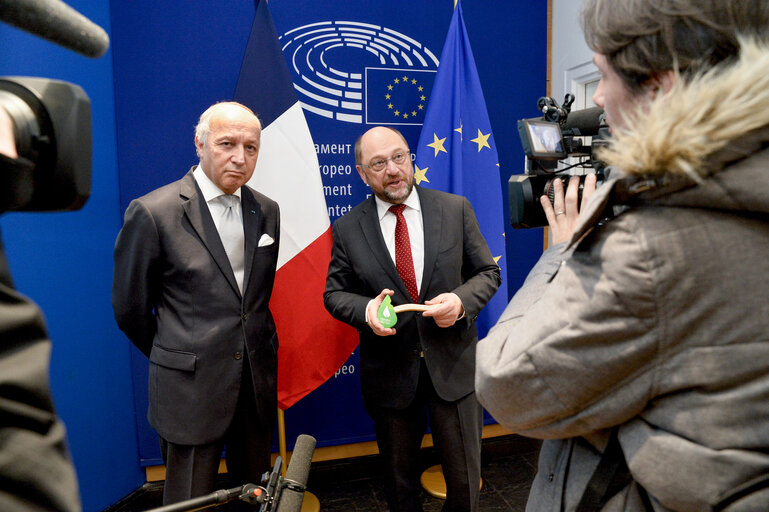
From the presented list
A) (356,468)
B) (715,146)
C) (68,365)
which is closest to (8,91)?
(715,146)

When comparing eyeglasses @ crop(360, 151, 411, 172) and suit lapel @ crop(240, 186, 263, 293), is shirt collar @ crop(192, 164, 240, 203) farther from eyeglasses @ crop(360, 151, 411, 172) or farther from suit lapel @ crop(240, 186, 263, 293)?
eyeglasses @ crop(360, 151, 411, 172)

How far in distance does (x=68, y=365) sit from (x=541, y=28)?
3172 mm

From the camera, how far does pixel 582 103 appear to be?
315 centimetres

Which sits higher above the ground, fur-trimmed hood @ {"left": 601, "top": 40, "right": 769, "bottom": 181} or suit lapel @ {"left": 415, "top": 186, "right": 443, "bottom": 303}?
fur-trimmed hood @ {"left": 601, "top": 40, "right": 769, "bottom": 181}

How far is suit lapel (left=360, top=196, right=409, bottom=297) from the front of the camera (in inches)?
80.7

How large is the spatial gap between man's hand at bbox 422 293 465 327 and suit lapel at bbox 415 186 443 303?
0.13 metres

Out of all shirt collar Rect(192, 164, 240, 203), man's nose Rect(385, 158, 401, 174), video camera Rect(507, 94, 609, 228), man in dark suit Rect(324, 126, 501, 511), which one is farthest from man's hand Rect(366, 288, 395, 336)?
video camera Rect(507, 94, 609, 228)

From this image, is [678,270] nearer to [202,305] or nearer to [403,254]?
[403,254]

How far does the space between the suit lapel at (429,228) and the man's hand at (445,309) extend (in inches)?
5.0

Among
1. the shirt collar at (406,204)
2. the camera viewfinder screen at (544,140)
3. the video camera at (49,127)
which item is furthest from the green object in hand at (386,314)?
the video camera at (49,127)

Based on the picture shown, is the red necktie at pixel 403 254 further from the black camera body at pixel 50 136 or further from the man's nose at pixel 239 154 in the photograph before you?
the black camera body at pixel 50 136

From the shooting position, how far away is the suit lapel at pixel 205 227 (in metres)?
1.90

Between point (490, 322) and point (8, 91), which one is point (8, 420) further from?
point (490, 322)

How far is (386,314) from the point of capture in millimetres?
1857
